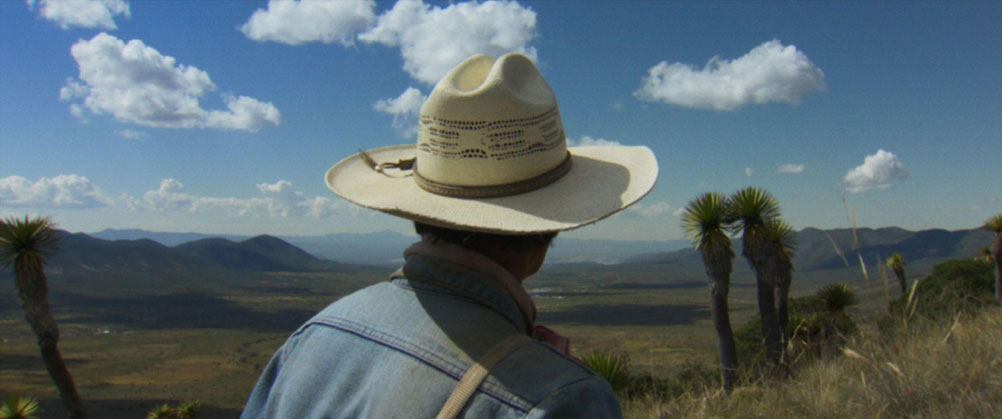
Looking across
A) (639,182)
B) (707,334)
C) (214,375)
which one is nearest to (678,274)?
(707,334)

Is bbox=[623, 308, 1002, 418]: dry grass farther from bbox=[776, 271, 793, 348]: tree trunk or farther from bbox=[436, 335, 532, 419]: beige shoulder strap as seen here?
bbox=[776, 271, 793, 348]: tree trunk

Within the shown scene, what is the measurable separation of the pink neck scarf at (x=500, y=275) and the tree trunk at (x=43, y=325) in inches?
978

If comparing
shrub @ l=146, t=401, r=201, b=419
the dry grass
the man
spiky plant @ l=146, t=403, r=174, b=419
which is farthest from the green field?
spiky plant @ l=146, t=403, r=174, b=419

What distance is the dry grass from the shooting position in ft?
12.0

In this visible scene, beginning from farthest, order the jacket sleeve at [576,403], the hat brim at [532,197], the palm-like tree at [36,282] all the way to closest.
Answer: the palm-like tree at [36,282]
the hat brim at [532,197]
the jacket sleeve at [576,403]

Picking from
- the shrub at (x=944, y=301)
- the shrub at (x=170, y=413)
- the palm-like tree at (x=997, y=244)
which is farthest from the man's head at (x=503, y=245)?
the shrub at (x=170, y=413)

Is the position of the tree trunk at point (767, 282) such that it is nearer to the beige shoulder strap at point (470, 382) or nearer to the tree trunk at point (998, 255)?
the tree trunk at point (998, 255)

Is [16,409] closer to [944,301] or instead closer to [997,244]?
Answer: [944,301]

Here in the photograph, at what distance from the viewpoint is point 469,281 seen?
1.23m

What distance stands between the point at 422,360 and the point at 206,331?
101429 millimetres

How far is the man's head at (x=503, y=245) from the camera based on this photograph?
1370mm

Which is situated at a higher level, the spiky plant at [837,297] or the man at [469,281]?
the man at [469,281]

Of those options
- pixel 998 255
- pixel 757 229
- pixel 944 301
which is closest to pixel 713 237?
pixel 757 229

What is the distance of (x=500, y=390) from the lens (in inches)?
40.7
